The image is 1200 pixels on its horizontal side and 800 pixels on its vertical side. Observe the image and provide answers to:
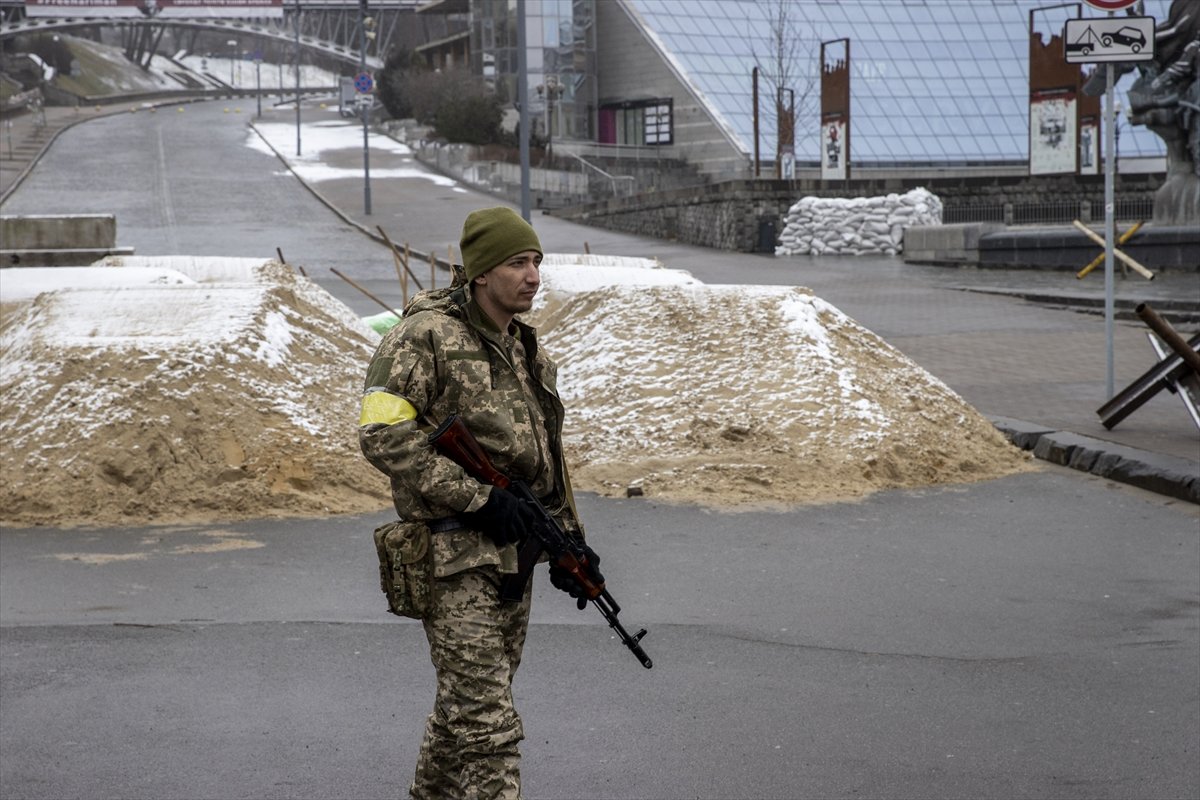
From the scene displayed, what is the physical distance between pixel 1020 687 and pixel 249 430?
5419 millimetres

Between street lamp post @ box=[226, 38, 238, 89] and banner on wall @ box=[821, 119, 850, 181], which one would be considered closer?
banner on wall @ box=[821, 119, 850, 181]

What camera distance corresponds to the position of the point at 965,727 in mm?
5176

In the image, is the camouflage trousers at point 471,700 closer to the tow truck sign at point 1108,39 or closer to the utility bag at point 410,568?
the utility bag at point 410,568

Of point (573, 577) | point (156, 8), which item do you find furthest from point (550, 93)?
point (573, 577)

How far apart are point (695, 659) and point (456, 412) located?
2.47 m

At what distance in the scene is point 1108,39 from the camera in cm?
1117

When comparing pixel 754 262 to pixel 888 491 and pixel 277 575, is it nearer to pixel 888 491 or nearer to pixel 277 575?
pixel 888 491

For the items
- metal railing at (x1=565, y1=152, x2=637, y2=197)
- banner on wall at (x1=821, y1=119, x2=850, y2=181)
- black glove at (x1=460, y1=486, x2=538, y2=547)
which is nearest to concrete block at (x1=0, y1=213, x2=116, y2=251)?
black glove at (x1=460, y1=486, x2=538, y2=547)

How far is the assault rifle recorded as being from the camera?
3773mm

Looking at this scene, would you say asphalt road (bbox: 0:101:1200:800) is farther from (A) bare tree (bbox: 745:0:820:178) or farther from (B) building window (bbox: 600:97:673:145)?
(B) building window (bbox: 600:97:673:145)

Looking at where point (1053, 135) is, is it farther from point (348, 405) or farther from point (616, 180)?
point (348, 405)

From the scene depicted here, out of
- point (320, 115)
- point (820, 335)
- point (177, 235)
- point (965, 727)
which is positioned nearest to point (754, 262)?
point (177, 235)

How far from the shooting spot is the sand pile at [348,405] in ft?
29.9

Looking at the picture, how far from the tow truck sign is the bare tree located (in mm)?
40511
